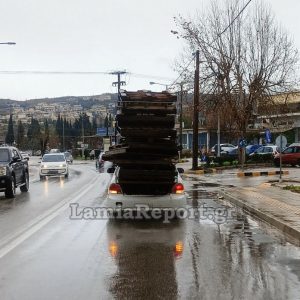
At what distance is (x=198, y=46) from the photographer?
38.8 m

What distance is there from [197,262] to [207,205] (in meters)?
8.53

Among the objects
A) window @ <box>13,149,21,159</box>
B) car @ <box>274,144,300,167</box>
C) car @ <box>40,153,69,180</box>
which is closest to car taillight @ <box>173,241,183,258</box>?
window @ <box>13,149,21,159</box>

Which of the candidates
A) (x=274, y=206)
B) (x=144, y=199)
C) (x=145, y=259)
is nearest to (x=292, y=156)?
(x=274, y=206)

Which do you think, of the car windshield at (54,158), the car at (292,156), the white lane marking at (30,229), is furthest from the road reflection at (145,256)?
the car at (292,156)

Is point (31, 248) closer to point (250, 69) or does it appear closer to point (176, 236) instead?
point (176, 236)

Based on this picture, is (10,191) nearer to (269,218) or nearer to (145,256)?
(269,218)

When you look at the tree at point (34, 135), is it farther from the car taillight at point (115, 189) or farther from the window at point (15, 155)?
the car taillight at point (115, 189)

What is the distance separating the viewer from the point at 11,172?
747 inches

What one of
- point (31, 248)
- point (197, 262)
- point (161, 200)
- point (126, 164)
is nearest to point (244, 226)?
point (161, 200)

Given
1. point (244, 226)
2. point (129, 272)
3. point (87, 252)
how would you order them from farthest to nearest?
point (244, 226), point (87, 252), point (129, 272)

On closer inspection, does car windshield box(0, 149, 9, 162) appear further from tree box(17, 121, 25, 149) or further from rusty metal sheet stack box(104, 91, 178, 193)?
tree box(17, 121, 25, 149)

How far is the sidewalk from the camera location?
1115 centimetres

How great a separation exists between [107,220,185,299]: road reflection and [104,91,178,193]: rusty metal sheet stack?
3.36ft

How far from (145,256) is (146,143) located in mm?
4980
